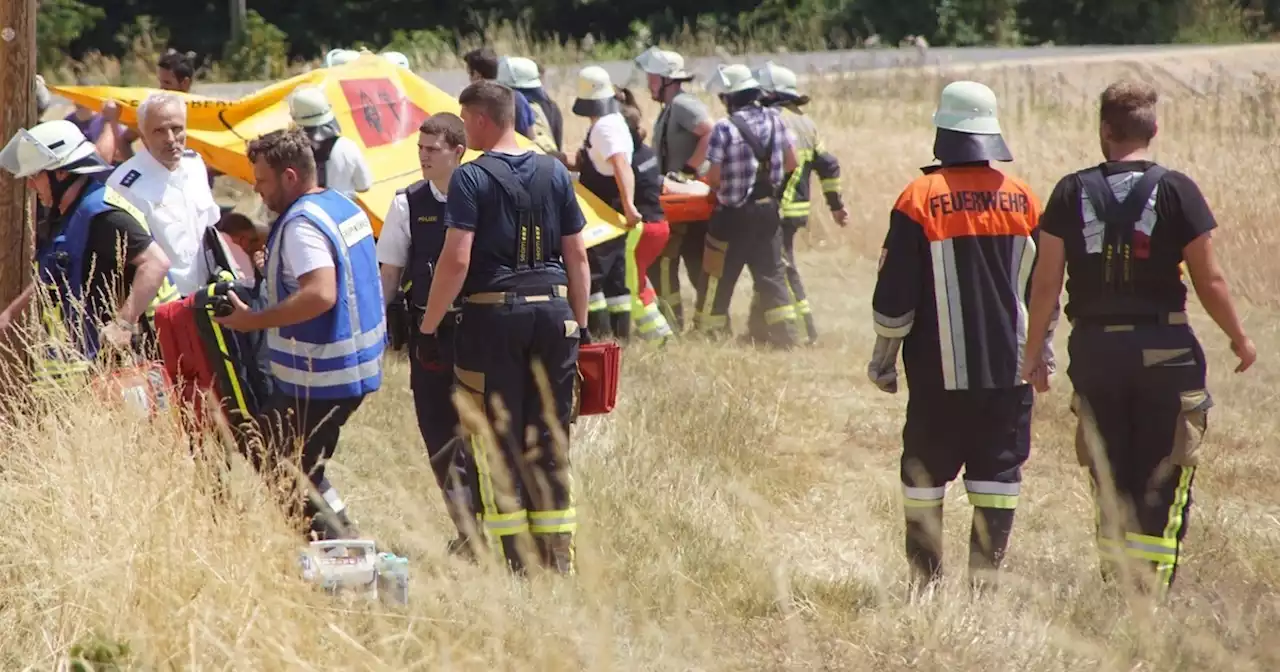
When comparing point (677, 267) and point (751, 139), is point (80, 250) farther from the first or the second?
point (677, 267)

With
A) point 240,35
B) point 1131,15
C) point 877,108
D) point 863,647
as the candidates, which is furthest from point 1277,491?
point 1131,15

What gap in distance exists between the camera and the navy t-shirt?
5844 mm

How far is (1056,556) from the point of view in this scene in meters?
6.88

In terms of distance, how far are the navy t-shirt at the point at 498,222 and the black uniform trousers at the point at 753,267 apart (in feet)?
16.7

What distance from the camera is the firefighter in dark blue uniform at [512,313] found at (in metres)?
5.88

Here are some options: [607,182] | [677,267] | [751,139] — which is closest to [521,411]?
[607,182]

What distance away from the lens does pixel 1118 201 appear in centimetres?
563

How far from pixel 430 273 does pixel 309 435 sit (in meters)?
0.97

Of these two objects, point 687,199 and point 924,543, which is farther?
point 687,199

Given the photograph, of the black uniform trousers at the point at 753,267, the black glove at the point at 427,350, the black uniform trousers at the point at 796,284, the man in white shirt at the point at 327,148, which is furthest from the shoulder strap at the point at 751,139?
the black glove at the point at 427,350

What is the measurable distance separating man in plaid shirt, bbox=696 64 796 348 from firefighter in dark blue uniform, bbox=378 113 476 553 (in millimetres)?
4329

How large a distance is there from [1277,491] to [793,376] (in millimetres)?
3210

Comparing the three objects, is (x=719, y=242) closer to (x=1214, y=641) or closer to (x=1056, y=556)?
(x=1056, y=556)

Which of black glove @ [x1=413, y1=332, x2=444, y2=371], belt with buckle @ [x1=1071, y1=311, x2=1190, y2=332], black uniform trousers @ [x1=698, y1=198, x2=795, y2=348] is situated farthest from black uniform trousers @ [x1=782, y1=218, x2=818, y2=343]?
belt with buckle @ [x1=1071, y1=311, x2=1190, y2=332]
